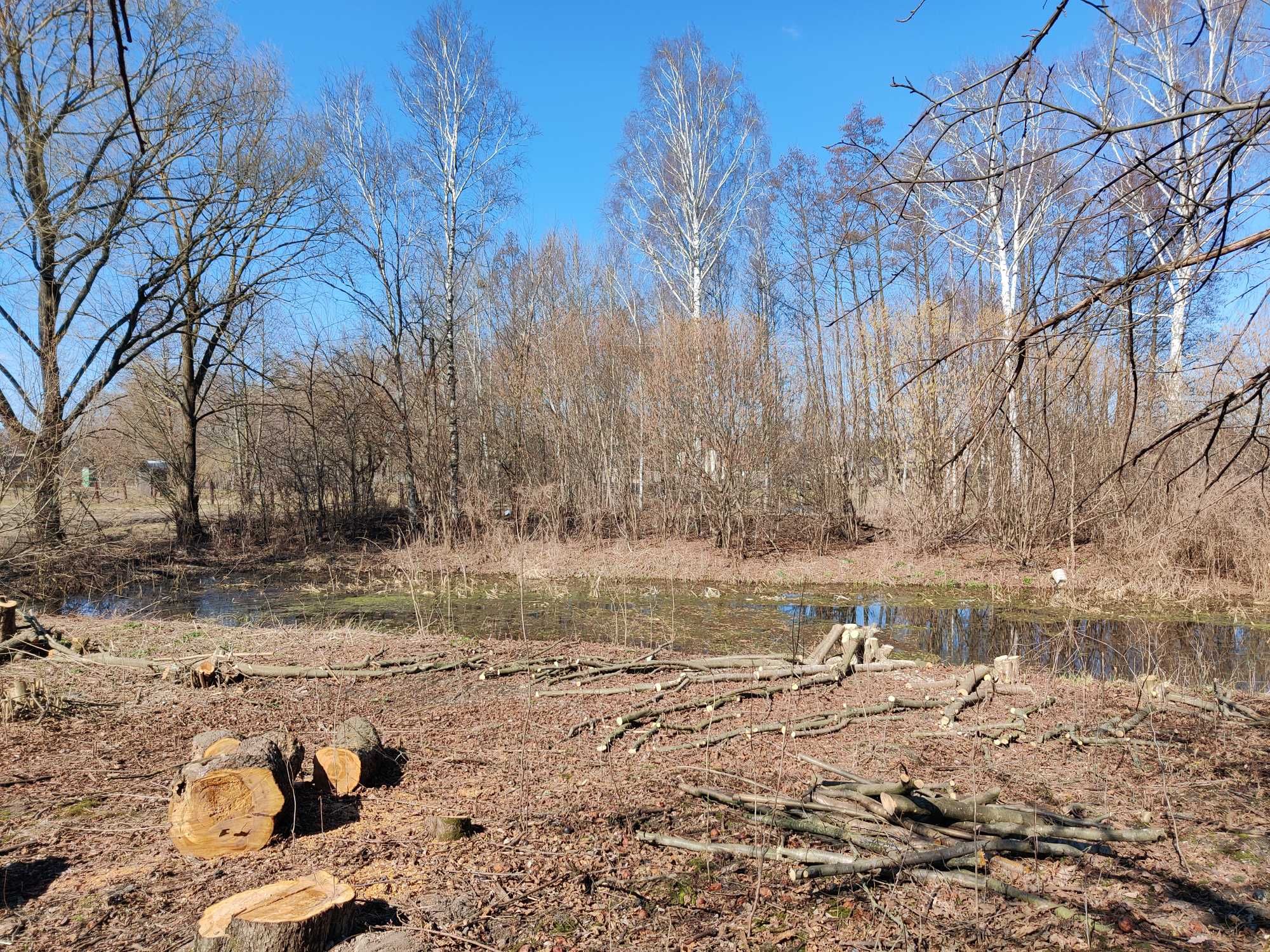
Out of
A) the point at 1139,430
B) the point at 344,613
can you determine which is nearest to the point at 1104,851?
the point at 344,613

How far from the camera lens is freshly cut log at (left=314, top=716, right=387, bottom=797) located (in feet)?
14.6

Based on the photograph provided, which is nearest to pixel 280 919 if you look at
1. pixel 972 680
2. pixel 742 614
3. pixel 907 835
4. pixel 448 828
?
pixel 448 828

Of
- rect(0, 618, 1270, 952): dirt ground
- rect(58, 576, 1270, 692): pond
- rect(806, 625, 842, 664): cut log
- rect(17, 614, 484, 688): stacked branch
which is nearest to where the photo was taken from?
rect(0, 618, 1270, 952): dirt ground

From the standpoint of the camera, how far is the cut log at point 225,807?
364 cm

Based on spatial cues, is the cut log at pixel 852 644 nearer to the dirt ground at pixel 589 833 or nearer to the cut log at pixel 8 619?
the dirt ground at pixel 589 833

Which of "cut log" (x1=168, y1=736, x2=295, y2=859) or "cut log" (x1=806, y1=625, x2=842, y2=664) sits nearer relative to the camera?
"cut log" (x1=168, y1=736, x2=295, y2=859)

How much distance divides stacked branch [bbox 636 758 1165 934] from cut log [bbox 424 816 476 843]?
2.90 ft

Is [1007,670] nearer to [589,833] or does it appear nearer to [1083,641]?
[589,833]

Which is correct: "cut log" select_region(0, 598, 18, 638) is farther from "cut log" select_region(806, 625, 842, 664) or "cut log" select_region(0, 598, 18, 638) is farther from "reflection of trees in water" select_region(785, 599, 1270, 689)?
"reflection of trees in water" select_region(785, 599, 1270, 689)

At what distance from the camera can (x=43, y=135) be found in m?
15.2

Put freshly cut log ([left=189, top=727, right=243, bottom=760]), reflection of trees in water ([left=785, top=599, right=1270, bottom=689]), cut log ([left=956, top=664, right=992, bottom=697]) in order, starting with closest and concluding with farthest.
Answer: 1. freshly cut log ([left=189, top=727, right=243, bottom=760])
2. cut log ([left=956, top=664, right=992, bottom=697])
3. reflection of trees in water ([left=785, top=599, right=1270, bottom=689])

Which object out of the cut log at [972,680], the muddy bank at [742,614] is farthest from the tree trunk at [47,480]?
the cut log at [972,680]

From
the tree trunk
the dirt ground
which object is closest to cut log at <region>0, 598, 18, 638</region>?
the dirt ground

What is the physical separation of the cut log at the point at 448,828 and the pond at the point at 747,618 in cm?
544
